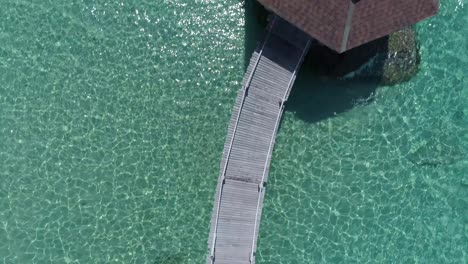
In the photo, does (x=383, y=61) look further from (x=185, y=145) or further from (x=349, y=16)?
(x=185, y=145)

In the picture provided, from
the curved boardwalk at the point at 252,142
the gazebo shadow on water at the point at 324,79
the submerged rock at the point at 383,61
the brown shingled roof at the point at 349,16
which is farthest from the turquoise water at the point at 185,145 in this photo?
the brown shingled roof at the point at 349,16

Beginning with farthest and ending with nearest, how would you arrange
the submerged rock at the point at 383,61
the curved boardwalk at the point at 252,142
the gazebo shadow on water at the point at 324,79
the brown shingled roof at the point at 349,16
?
1. the submerged rock at the point at 383,61
2. the gazebo shadow on water at the point at 324,79
3. the curved boardwalk at the point at 252,142
4. the brown shingled roof at the point at 349,16

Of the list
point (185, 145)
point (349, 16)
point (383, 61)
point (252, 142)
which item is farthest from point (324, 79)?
point (185, 145)

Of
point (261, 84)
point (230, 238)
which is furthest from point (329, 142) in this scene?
point (230, 238)

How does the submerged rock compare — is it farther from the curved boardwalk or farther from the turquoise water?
the curved boardwalk

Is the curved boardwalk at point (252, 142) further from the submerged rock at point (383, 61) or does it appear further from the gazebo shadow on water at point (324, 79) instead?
the submerged rock at point (383, 61)

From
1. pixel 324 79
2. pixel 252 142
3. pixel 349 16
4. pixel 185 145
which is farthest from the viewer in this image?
pixel 324 79
